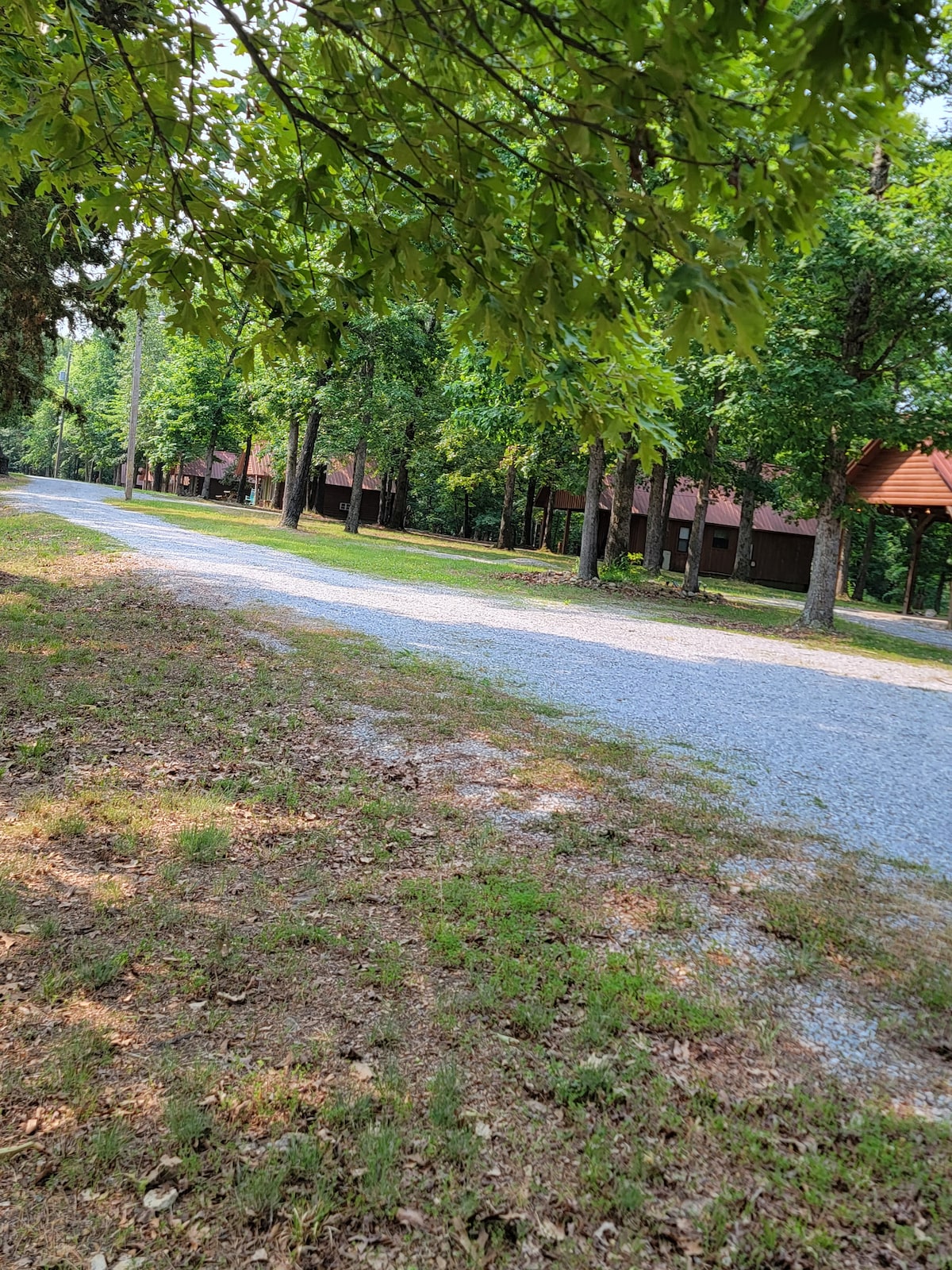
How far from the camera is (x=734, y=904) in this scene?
3.75 meters

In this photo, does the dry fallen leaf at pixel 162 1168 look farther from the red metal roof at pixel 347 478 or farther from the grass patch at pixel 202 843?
the red metal roof at pixel 347 478

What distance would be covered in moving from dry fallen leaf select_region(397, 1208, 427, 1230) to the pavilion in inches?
874

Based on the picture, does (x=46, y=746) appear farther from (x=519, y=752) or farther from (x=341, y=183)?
(x=341, y=183)

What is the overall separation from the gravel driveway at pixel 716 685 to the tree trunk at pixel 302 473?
1150 centimetres

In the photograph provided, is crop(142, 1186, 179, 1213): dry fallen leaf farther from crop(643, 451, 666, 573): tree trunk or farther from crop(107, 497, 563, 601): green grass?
crop(643, 451, 666, 573): tree trunk

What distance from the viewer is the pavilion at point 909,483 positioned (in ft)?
73.6

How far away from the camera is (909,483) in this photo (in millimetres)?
23484

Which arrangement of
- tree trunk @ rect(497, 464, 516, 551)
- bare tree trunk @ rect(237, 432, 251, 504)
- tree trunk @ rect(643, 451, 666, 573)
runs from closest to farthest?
1. tree trunk @ rect(643, 451, 666, 573)
2. tree trunk @ rect(497, 464, 516, 551)
3. bare tree trunk @ rect(237, 432, 251, 504)

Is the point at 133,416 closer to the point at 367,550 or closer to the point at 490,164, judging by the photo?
the point at 367,550

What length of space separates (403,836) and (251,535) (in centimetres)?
Result: 1957

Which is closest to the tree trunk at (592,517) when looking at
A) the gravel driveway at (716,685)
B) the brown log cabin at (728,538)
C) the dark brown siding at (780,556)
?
the gravel driveway at (716,685)

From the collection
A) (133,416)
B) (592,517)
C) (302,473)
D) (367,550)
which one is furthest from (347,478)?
(592,517)

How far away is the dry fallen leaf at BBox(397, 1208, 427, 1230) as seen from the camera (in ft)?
6.54

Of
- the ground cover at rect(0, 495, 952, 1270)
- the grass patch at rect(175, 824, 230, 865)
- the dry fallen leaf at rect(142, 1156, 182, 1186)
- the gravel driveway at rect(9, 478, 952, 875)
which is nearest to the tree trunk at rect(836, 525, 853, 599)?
the gravel driveway at rect(9, 478, 952, 875)
